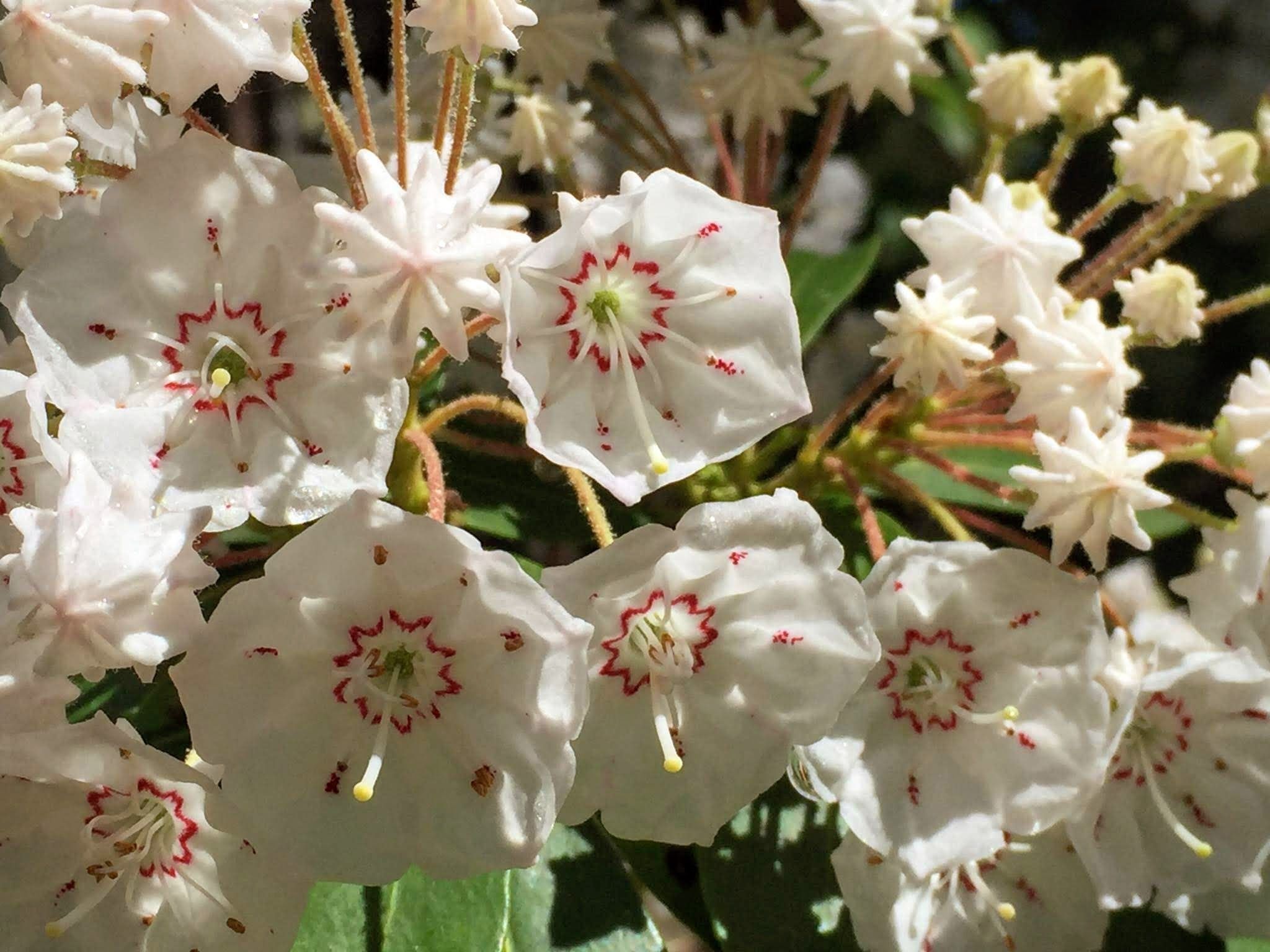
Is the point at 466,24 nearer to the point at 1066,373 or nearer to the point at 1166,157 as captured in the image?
the point at 1066,373

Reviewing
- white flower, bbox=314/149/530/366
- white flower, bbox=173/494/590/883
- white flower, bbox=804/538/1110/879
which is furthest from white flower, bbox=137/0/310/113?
white flower, bbox=804/538/1110/879

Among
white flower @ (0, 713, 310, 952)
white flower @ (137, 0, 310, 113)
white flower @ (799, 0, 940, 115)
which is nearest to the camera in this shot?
white flower @ (137, 0, 310, 113)

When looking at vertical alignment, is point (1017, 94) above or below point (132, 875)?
above

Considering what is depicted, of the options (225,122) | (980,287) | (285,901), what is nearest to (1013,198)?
→ (980,287)

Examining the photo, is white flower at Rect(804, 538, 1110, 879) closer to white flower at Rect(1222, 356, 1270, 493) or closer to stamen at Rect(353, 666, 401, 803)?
white flower at Rect(1222, 356, 1270, 493)

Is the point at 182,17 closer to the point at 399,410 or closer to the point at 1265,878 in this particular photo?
the point at 399,410

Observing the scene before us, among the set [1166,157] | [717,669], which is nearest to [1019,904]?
[717,669]

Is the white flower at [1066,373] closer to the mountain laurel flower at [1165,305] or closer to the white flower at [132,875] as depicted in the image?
the mountain laurel flower at [1165,305]
